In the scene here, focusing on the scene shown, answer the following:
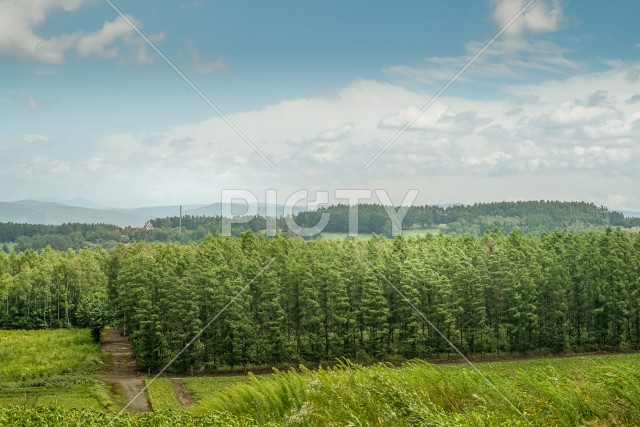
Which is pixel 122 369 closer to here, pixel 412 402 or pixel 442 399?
pixel 442 399

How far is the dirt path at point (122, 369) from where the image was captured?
54.2 metres

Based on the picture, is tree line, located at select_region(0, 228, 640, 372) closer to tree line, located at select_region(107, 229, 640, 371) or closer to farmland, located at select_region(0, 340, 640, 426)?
tree line, located at select_region(107, 229, 640, 371)

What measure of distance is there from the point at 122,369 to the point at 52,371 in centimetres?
675

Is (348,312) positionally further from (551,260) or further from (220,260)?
(551,260)

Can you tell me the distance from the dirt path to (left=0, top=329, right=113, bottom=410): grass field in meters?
1.38

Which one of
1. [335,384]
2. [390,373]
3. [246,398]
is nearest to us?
[335,384]

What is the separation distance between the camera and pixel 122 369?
6769 cm

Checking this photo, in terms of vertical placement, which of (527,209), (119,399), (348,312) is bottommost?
(119,399)

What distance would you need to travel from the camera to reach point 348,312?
68.9 meters

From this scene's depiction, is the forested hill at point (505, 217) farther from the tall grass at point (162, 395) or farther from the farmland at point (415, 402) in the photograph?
the farmland at point (415, 402)

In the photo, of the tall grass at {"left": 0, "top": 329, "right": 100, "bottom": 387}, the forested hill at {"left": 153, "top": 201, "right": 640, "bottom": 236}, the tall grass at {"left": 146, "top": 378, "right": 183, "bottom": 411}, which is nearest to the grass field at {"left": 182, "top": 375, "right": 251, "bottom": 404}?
the tall grass at {"left": 146, "top": 378, "right": 183, "bottom": 411}

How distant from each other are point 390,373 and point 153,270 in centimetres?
5226

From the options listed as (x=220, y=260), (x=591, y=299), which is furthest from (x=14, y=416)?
(x=591, y=299)

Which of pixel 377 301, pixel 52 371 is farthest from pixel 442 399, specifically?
pixel 52 371
